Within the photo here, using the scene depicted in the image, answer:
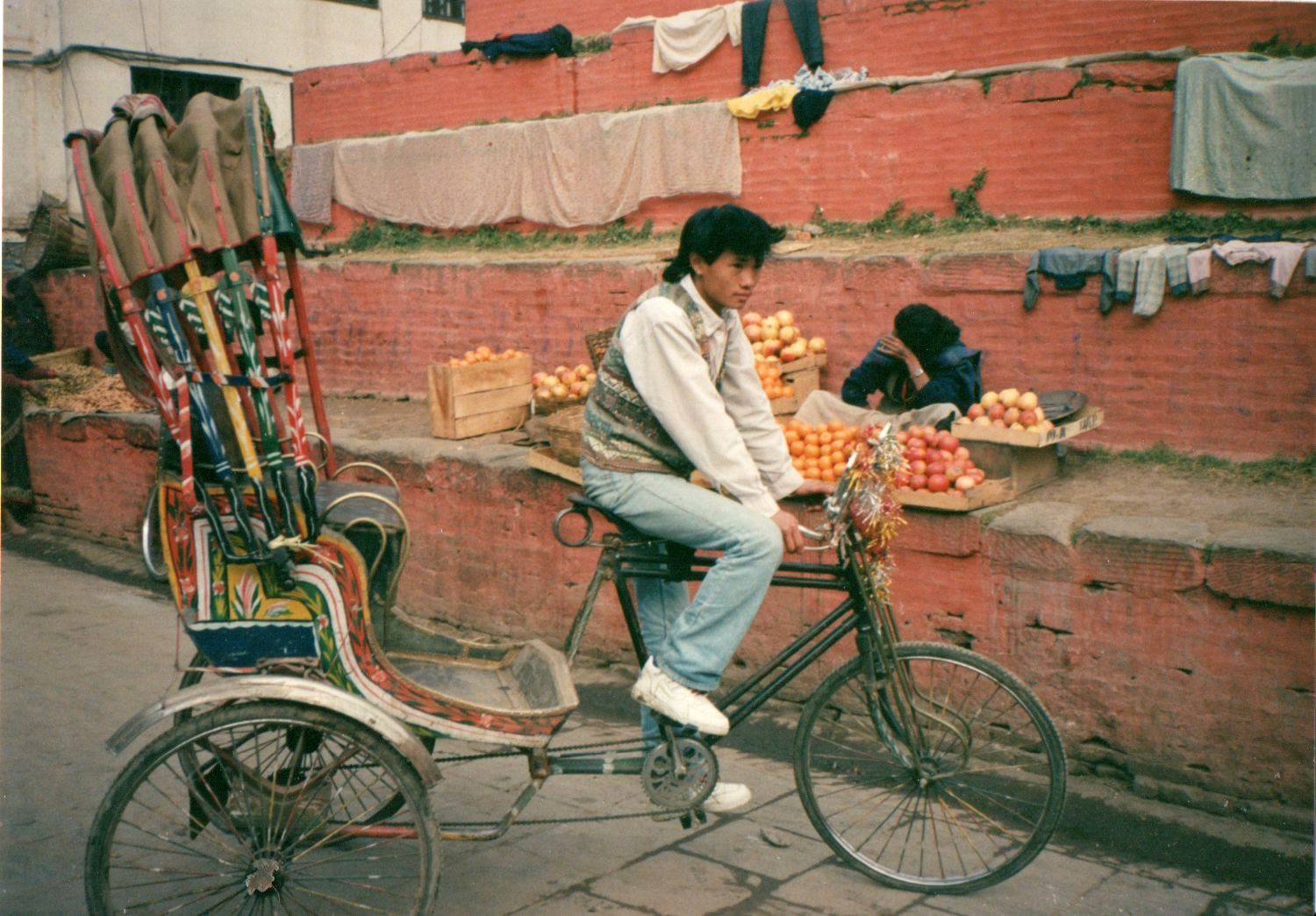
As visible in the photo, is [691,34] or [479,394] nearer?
[479,394]

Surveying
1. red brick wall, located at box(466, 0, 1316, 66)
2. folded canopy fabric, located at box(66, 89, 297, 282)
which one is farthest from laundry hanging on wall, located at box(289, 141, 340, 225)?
folded canopy fabric, located at box(66, 89, 297, 282)

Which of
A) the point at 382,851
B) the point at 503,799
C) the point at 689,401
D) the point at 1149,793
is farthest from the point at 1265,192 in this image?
the point at 382,851

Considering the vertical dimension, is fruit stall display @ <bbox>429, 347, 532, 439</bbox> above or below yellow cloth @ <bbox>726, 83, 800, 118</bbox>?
below

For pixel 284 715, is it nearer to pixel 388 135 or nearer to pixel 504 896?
pixel 504 896

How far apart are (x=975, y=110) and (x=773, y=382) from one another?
2.37 meters

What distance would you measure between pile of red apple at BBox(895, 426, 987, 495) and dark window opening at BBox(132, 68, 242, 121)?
11.5 metres

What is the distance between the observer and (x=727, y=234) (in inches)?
125

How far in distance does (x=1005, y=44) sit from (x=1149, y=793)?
5.17 meters

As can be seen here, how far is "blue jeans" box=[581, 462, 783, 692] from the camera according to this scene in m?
3.14

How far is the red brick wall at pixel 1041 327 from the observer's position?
17.3 ft

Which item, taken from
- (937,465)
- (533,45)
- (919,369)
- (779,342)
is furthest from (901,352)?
(533,45)

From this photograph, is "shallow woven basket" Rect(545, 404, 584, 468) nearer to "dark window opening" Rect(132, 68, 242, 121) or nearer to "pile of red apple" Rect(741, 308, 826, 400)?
"pile of red apple" Rect(741, 308, 826, 400)

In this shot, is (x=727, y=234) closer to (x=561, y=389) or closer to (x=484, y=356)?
(x=561, y=389)

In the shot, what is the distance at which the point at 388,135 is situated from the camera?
11.2 metres
